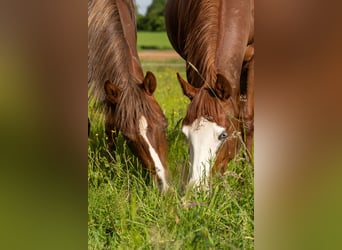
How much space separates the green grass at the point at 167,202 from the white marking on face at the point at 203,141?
50 mm

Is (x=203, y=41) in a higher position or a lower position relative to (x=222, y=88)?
higher

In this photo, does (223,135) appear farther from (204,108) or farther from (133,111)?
(133,111)

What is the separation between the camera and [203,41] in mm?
2697

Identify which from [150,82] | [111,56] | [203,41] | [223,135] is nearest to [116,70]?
[111,56]

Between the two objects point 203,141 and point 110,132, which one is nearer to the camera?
point 203,141

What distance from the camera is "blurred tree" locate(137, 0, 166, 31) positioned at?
2.69 metres

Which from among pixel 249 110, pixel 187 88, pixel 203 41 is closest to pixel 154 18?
pixel 203 41

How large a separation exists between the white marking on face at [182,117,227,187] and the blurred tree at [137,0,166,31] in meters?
0.47

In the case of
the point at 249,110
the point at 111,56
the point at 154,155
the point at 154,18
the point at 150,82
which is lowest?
the point at 154,155

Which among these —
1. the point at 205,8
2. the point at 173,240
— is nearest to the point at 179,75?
the point at 205,8

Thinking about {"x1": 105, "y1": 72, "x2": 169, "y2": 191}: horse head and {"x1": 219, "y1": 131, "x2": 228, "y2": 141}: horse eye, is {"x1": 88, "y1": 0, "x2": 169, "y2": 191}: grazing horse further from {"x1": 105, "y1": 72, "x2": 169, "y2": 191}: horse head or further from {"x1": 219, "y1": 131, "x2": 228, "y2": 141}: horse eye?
{"x1": 219, "y1": 131, "x2": 228, "y2": 141}: horse eye

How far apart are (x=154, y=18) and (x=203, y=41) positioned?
0.25m
